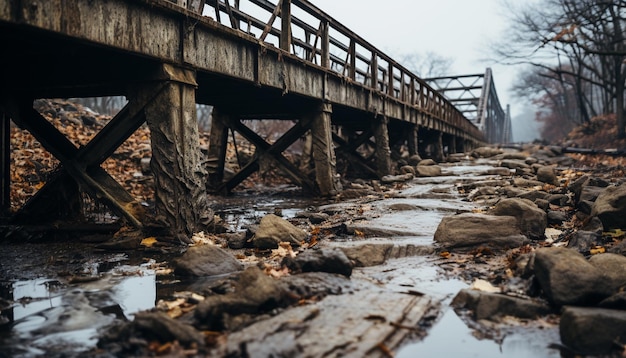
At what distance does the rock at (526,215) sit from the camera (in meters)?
5.01

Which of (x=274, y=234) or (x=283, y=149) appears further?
(x=283, y=149)

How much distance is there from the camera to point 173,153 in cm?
532

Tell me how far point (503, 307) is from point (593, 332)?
1.73 ft

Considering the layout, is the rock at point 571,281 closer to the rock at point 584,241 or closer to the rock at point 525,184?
the rock at point 584,241

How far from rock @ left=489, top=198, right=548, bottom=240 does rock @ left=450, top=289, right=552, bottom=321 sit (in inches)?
87.5

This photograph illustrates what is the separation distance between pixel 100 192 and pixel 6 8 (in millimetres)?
2259

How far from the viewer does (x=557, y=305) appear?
115 inches

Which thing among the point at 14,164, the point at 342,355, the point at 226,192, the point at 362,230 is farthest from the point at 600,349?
the point at 14,164

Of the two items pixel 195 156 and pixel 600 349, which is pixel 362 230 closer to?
pixel 195 156

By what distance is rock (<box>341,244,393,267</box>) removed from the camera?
417cm

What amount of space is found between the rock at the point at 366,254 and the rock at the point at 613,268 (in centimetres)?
164

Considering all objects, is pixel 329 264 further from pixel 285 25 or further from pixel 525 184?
pixel 525 184

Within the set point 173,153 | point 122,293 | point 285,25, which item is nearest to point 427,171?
point 285,25

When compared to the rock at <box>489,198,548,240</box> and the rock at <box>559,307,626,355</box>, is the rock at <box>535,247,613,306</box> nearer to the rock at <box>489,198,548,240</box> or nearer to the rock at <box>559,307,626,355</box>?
the rock at <box>559,307,626,355</box>
